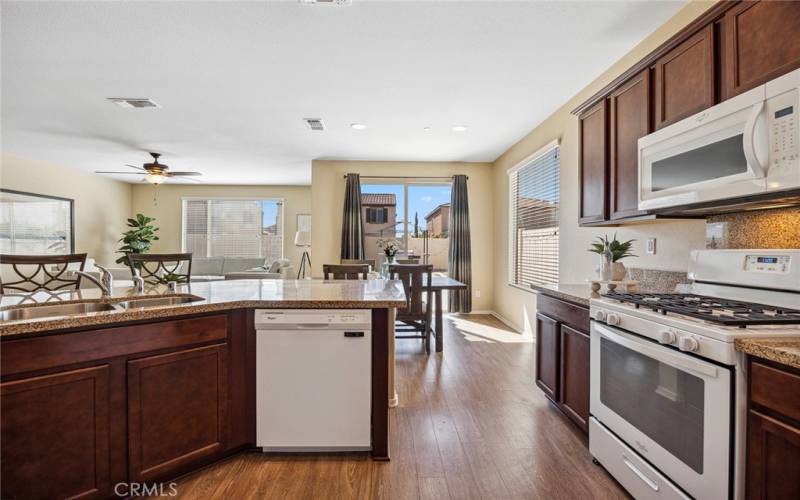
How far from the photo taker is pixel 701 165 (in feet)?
5.55

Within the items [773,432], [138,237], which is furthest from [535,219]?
[138,237]

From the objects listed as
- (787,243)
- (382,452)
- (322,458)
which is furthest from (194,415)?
(787,243)

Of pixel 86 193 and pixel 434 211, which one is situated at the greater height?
pixel 86 193

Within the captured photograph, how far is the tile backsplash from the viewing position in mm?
1630

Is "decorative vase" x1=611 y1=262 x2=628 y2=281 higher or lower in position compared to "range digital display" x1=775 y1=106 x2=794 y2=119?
lower

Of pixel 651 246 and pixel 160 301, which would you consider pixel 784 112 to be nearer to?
pixel 651 246

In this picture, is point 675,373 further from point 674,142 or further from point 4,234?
point 4,234

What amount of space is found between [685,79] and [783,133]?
2.15 feet

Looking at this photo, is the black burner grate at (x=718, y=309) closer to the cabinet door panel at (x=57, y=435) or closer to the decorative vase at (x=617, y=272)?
the decorative vase at (x=617, y=272)

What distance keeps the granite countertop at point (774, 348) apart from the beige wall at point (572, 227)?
1102mm

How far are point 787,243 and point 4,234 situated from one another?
8.55 meters

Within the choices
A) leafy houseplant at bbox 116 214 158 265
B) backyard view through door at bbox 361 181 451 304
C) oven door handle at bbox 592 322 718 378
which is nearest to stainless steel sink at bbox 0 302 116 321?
oven door handle at bbox 592 322 718 378

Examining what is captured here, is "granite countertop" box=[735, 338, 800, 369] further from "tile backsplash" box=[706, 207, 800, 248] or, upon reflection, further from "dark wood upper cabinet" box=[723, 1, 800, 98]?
"dark wood upper cabinet" box=[723, 1, 800, 98]

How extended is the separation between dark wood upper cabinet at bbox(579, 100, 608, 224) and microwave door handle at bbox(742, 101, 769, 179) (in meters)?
1.03
